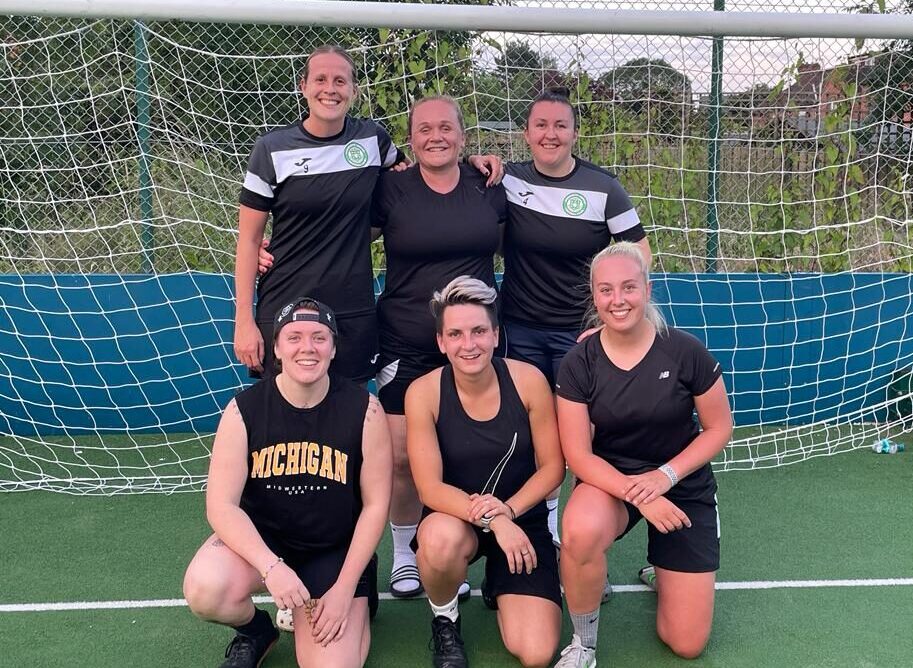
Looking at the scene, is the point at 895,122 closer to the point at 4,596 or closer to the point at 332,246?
the point at 332,246

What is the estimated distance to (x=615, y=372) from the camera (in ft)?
9.54

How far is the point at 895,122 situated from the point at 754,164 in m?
0.77

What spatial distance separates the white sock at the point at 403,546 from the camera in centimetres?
345

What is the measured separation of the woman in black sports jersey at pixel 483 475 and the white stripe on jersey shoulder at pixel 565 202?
24.7 inches

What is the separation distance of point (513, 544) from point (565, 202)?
1331mm

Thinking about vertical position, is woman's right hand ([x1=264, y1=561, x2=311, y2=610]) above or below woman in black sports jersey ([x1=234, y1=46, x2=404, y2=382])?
below

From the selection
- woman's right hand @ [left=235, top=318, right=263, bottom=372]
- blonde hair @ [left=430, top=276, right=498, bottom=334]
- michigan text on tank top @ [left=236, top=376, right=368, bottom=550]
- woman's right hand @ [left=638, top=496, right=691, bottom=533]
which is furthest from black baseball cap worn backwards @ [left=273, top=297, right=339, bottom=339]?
woman's right hand @ [left=638, top=496, right=691, bottom=533]

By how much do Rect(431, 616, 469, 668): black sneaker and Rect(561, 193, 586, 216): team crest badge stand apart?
5.04 ft

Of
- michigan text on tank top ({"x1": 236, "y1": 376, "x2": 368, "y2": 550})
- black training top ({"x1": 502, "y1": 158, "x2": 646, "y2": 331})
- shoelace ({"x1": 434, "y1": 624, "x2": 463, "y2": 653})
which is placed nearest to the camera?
michigan text on tank top ({"x1": 236, "y1": 376, "x2": 368, "y2": 550})

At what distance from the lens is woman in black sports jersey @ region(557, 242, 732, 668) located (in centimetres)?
282

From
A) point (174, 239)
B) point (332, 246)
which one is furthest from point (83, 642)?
point (174, 239)

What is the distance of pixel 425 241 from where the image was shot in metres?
3.21

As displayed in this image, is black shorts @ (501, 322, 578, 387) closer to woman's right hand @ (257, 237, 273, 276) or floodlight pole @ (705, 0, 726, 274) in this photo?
woman's right hand @ (257, 237, 273, 276)

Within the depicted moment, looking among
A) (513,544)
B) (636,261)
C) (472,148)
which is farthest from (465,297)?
(472,148)
